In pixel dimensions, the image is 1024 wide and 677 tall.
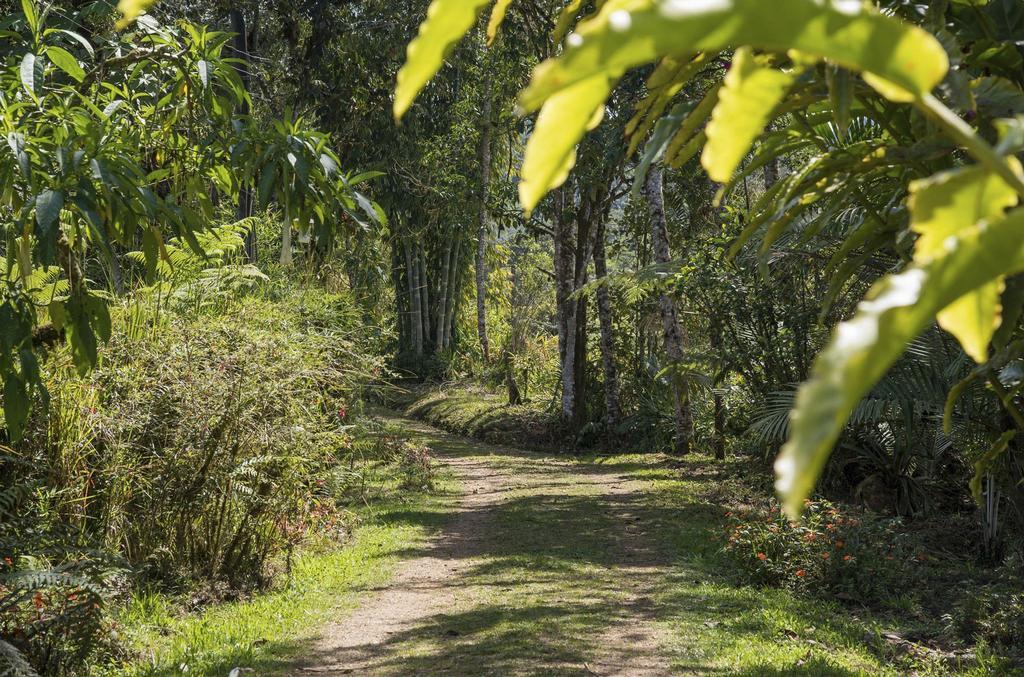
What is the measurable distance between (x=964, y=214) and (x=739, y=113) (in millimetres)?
195

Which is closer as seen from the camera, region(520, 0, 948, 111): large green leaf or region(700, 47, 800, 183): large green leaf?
region(520, 0, 948, 111): large green leaf

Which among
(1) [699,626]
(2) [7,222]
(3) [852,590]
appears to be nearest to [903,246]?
(2) [7,222]

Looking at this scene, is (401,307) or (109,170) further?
(401,307)

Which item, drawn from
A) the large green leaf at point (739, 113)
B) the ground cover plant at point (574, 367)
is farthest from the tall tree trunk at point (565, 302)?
the large green leaf at point (739, 113)

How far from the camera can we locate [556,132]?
688 millimetres

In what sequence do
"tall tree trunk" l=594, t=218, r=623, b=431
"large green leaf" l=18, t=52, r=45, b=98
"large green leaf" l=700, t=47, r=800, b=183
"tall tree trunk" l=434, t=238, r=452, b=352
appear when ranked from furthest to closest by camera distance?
"tall tree trunk" l=434, t=238, r=452, b=352 < "tall tree trunk" l=594, t=218, r=623, b=431 < "large green leaf" l=18, t=52, r=45, b=98 < "large green leaf" l=700, t=47, r=800, b=183

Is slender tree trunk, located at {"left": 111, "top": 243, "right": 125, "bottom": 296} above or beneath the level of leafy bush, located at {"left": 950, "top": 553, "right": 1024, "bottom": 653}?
above

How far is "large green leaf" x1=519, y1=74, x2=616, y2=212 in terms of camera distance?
2.23 feet

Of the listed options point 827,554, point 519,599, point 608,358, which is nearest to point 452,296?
point 608,358

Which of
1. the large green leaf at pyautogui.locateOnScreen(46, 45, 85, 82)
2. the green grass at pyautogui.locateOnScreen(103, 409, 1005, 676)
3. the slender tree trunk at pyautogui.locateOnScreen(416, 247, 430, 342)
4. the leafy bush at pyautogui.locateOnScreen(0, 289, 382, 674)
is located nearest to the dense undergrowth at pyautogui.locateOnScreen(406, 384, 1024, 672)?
the green grass at pyautogui.locateOnScreen(103, 409, 1005, 676)

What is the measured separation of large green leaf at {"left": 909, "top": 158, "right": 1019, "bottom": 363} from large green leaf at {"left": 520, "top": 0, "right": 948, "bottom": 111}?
76 mm

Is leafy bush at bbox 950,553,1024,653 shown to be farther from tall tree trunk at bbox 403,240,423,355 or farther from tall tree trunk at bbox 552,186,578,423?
tall tree trunk at bbox 403,240,423,355

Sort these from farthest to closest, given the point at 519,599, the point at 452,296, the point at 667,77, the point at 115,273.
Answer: the point at 452,296
the point at 519,599
the point at 115,273
the point at 667,77

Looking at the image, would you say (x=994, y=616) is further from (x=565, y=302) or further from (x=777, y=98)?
(x=565, y=302)
